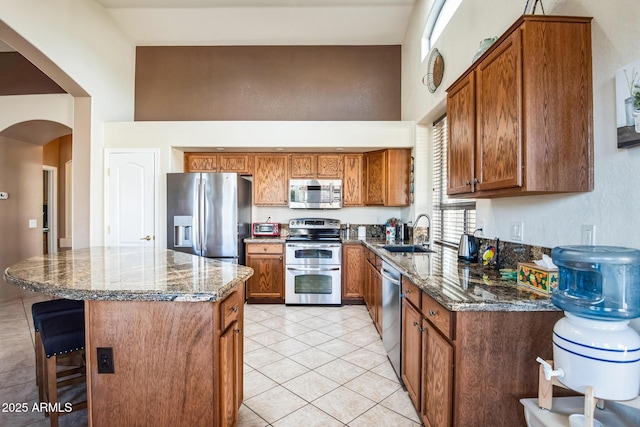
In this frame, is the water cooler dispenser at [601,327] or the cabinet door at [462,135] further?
the cabinet door at [462,135]

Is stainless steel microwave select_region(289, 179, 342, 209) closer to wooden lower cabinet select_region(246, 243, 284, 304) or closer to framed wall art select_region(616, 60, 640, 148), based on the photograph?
wooden lower cabinet select_region(246, 243, 284, 304)

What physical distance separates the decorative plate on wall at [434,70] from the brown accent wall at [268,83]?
1437 millimetres

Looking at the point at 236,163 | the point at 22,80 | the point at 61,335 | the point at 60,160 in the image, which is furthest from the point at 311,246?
the point at 60,160

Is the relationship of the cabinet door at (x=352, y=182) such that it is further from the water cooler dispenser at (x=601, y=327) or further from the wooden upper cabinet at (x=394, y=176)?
the water cooler dispenser at (x=601, y=327)

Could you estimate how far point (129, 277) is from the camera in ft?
5.38

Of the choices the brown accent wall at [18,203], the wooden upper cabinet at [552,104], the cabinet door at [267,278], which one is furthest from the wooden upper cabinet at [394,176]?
the brown accent wall at [18,203]

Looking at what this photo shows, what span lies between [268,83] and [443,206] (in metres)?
3.10

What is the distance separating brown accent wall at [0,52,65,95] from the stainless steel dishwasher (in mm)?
5016

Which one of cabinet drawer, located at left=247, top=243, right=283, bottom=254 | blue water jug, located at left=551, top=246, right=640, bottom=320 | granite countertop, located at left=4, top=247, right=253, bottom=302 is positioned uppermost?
blue water jug, located at left=551, top=246, right=640, bottom=320

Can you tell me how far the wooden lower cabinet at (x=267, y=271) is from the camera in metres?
A: 4.25

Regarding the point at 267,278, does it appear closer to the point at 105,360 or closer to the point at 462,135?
the point at 105,360

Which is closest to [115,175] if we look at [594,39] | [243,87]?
[243,87]

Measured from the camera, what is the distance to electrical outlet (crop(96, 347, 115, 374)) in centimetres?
144

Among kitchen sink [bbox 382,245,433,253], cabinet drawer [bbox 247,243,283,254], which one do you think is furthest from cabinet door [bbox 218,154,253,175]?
kitchen sink [bbox 382,245,433,253]
